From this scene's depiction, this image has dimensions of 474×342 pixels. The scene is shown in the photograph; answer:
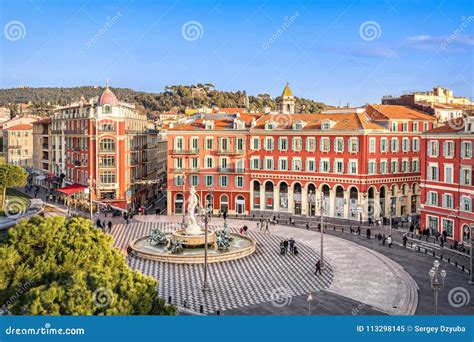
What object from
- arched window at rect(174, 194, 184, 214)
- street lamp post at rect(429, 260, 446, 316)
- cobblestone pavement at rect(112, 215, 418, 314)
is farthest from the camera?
arched window at rect(174, 194, 184, 214)

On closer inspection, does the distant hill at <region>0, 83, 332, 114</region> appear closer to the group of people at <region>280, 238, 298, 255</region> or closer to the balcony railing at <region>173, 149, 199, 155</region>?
the balcony railing at <region>173, 149, 199, 155</region>

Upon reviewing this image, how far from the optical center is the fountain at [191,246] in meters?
39.8

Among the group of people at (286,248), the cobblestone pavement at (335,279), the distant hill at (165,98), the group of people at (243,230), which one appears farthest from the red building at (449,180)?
the distant hill at (165,98)

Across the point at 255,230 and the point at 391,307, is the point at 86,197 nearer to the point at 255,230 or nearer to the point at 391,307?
the point at 255,230

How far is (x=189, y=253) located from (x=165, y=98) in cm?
14171

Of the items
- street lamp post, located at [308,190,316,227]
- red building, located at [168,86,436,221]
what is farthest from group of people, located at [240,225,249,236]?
red building, located at [168,86,436,221]

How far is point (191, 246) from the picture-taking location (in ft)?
139

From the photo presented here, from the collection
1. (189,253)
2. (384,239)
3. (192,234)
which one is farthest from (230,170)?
(189,253)

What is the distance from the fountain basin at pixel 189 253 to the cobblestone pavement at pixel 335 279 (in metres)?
0.65

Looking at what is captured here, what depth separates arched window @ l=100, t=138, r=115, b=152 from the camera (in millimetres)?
65500

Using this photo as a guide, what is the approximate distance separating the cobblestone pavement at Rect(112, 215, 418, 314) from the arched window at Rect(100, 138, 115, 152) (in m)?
20.6

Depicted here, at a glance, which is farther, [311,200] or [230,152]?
[230,152]

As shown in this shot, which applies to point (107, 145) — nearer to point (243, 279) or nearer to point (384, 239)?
point (384, 239)

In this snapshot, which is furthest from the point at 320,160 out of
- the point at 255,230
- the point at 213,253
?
the point at 213,253
